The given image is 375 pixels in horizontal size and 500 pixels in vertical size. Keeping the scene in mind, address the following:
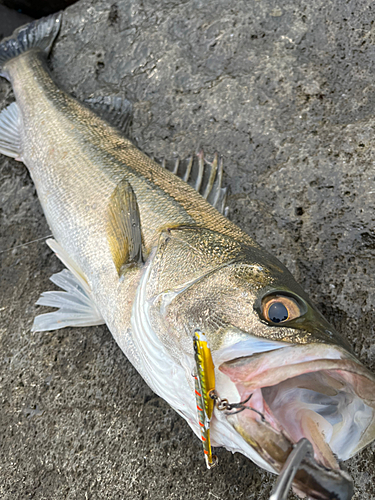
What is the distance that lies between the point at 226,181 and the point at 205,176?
286 mm

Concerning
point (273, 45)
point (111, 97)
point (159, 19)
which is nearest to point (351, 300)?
point (273, 45)

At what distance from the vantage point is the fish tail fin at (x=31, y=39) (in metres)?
3.60

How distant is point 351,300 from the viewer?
2.38 metres

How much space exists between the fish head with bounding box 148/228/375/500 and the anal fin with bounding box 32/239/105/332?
0.87 m

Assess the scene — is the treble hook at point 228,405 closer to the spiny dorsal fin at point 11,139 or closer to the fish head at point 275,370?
the fish head at point 275,370

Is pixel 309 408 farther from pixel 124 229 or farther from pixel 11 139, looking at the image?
pixel 11 139

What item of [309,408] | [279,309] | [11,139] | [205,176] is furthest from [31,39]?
[309,408]

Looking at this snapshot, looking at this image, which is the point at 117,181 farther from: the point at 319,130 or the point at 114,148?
the point at 319,130

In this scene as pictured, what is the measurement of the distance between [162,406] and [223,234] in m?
1.09

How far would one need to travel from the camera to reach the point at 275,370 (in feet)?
4.40

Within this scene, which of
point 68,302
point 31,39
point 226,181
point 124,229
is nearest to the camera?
point 124,229

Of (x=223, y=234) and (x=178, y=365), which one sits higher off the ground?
(x=223, y=234)

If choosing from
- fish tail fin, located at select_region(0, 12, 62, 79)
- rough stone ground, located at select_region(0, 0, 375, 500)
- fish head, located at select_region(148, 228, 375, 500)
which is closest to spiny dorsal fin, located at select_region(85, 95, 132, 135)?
rough stone ground, located at select_region(0, 0, 375, 500)

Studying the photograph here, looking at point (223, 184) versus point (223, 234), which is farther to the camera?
point (223, 184)
